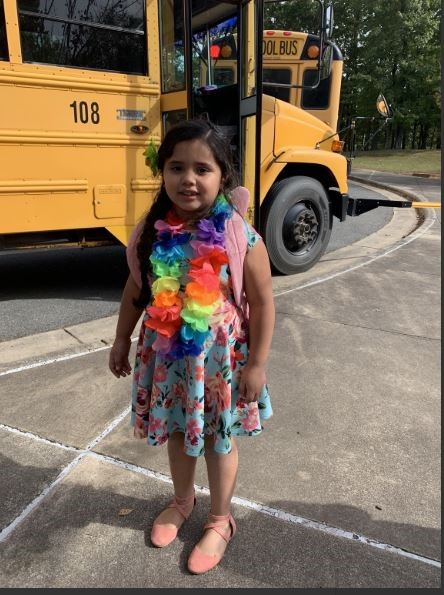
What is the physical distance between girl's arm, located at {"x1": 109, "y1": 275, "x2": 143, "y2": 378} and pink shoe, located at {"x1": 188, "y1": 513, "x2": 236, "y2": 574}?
63cm

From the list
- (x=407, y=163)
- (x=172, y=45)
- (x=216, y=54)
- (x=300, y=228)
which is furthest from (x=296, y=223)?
(x=407, y=163)

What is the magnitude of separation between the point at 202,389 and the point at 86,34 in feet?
10.8

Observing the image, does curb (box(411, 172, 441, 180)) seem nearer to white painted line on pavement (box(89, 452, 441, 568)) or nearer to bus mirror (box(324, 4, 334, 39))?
bus mirror (box(324, 4, 334, 39))

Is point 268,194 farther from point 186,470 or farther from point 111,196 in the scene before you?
point 186,470

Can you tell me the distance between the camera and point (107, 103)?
388 cm

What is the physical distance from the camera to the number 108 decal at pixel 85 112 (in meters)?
3.76

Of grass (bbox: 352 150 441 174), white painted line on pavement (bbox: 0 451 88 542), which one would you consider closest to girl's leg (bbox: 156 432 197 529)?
white painted line on pavement (bbox: 0 451 88 542)

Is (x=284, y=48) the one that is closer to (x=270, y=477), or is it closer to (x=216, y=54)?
(x=216, y=54)

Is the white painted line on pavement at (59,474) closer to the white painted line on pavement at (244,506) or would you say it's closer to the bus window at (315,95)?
the white painted line on pavement at (244,506)

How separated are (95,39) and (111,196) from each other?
119 cm

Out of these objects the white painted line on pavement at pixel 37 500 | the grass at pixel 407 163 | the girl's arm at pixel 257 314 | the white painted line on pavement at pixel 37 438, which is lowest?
the white painted line on pavement at pixel 37 500

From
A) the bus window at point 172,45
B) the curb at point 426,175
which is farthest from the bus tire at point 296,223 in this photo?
the curb at point 426,175

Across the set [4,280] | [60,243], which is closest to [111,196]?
[60,243]

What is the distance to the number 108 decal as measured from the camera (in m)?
3.76
